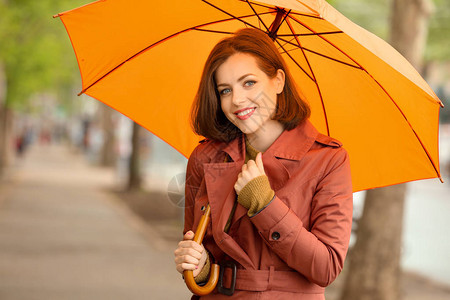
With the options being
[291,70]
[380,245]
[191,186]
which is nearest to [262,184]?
[191,186]

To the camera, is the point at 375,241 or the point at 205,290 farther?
the point at 375,241

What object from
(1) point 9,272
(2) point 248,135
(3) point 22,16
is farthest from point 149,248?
(3) point 22,16

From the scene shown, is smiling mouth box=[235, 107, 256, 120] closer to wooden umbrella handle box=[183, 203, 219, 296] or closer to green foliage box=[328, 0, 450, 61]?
wooden umbrella handle box=[183, 203, 219, 296]

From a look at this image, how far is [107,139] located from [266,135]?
28.8 m

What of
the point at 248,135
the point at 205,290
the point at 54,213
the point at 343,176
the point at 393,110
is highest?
the point at 54,213

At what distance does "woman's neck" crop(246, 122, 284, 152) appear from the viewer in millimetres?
2678

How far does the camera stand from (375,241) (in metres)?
7.22

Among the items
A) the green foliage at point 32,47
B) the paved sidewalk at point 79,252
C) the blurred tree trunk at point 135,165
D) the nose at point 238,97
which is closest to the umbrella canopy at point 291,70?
the nose at point 238,97

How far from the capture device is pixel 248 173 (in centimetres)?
241

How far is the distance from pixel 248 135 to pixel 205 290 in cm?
63

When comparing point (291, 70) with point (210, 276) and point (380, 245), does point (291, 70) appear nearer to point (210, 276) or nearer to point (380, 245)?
point (210, 276)

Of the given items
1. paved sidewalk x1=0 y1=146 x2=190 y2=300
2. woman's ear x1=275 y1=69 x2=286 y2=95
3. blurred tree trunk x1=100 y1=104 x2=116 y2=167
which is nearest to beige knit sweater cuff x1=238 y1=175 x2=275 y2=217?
woman's ear x1=275 y1=69 x2=286 y2=95

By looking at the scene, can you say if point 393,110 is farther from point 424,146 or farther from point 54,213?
point 54,213

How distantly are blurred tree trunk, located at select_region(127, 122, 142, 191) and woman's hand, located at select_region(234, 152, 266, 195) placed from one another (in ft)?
55.2
